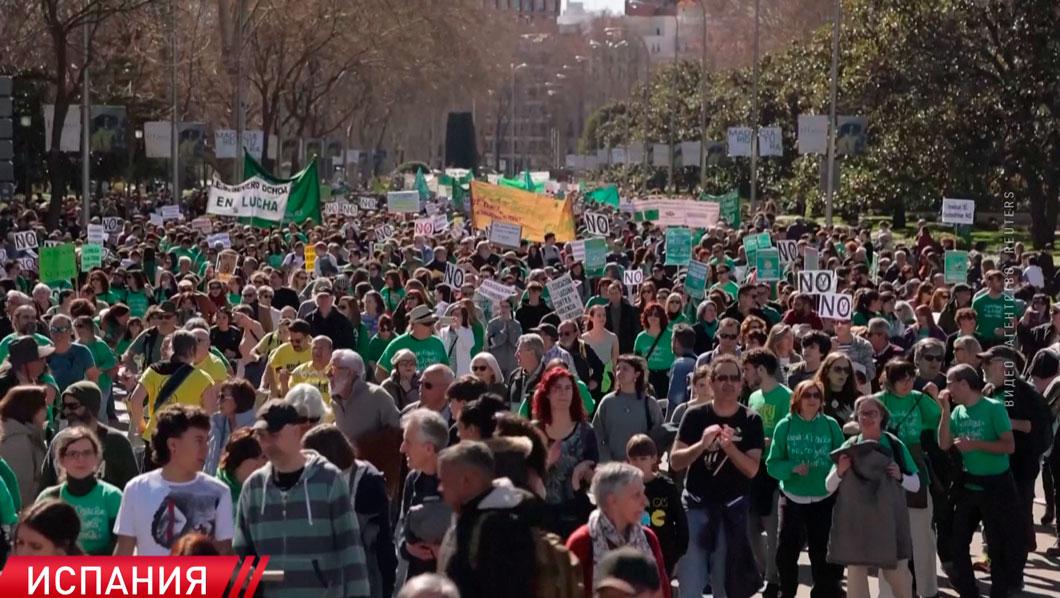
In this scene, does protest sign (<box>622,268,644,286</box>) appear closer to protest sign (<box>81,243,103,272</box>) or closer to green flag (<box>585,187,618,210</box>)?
protest sign (<box>81,243,103,272</box>)

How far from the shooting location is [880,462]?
925cm

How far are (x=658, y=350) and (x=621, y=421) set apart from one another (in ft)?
15.6

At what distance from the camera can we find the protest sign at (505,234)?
82.8 feet

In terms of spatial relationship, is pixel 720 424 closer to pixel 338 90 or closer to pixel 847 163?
pixel 847 163

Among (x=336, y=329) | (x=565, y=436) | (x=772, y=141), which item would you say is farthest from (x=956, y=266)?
(x=772, y=141)

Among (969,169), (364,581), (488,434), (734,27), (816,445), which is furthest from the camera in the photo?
(734,27)

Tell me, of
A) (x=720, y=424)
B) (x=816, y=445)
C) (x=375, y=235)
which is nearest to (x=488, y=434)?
(x=720, y=424)

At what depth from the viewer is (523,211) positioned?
26.8 meters

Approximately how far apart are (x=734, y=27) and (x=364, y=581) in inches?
4875

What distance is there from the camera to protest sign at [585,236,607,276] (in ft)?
72.2

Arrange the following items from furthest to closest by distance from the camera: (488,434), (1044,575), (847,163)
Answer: (847,163), (1044,575), (488,434)

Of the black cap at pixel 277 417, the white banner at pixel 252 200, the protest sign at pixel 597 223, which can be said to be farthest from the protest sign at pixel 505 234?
the black cap at pixel 277 417

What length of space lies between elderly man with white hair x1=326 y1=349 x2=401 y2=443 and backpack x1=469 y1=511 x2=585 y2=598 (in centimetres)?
373

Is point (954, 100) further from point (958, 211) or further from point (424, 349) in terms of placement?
point (424, 349)
